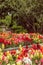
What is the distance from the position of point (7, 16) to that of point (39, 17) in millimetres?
2340

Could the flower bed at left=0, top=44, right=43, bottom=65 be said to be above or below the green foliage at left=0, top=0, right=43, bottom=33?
above

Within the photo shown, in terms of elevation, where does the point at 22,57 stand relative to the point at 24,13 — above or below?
above

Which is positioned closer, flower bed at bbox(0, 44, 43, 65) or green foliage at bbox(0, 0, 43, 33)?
flower bed at bbox(0, 44, 43, 65)

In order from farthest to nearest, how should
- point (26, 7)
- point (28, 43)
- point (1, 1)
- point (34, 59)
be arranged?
point (1, 1), point (26, 7), point (28, 43), point (34, 59)

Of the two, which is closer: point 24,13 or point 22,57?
point 22,57

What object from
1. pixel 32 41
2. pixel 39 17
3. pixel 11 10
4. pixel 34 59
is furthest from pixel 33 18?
pixel 34 59

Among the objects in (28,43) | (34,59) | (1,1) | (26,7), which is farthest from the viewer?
(1,1)

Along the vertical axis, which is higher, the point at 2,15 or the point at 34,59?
the point at 34,59

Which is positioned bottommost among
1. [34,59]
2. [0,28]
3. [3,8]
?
[0,28]

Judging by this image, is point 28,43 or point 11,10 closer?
point 28,43

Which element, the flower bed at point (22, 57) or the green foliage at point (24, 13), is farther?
the green foliage at point (24, 13)

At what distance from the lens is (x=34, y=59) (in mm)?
5750

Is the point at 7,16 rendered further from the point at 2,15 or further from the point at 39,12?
the point at 39,12

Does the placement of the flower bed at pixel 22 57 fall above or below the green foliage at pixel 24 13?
above
